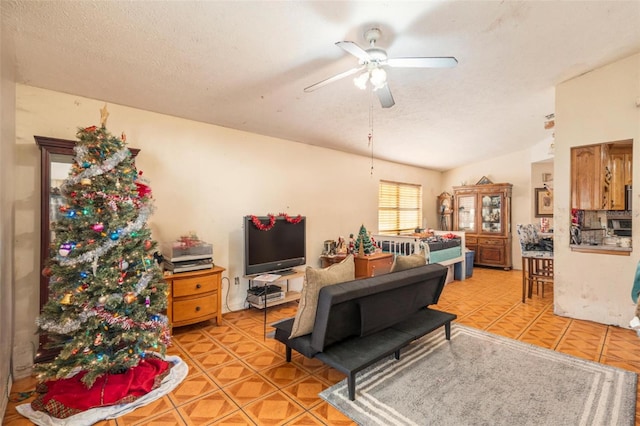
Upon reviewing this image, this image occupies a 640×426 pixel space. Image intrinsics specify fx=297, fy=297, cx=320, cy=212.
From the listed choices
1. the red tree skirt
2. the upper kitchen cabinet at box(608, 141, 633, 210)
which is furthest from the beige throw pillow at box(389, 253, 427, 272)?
the upper kitchen cabinet at box(608, 141, 633, 210)

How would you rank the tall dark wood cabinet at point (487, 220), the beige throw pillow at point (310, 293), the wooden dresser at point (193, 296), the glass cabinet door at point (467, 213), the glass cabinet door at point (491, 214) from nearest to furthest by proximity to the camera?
the beige throw pillow at point (310, 293), the wooden dresser at point (193, 296), the tall dark wood cabinet at point (487, 220), the glass cabinet door at point (491, 214), the glass cabinet door at point (467, 213)

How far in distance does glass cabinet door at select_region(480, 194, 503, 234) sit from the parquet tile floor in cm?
249

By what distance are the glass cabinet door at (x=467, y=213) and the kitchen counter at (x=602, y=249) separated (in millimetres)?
3409

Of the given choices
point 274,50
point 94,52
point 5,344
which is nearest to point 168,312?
point 5,344

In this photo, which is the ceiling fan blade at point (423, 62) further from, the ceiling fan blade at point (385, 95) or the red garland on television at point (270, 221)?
the red garland on television at point (270, 221)

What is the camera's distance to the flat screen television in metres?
3.81

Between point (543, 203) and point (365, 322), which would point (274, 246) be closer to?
point (365, 322)

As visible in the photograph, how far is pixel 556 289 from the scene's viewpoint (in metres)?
3.86

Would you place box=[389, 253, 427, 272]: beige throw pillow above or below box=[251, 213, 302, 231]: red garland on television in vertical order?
below

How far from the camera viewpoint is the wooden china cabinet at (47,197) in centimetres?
261

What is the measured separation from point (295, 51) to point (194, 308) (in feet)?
9.28

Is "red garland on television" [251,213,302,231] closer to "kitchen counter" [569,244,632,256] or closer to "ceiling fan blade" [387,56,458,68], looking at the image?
"ceiling fan blade" [387,56,458,68]

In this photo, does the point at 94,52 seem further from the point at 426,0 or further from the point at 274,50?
the point at 426,0

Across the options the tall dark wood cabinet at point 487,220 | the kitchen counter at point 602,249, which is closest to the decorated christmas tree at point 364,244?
the kitchen counter at point 602,249
